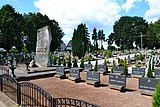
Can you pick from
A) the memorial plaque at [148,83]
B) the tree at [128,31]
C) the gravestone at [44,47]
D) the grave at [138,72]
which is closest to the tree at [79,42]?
the gravestone at [44,47]

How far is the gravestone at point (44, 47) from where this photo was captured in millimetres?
20281

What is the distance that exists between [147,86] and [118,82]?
1.74 m

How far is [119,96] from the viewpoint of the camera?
10.5 meters

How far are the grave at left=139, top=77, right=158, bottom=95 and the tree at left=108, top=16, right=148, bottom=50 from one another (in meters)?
75.5

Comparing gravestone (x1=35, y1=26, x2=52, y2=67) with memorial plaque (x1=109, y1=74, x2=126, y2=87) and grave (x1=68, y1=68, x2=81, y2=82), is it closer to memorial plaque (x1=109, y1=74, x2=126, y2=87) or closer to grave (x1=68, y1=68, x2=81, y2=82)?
grave (x1=68, y1=68, x2=81, y2=82)

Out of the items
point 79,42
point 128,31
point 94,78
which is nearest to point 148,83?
point 94,78

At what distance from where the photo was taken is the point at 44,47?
811 inches

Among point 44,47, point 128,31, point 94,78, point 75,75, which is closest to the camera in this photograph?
point 94,78

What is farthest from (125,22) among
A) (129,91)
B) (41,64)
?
(129,91)

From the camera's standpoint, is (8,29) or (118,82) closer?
(118,82)

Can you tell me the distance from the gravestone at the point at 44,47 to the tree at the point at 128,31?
68346mm

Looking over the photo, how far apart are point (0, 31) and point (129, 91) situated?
32.1 meters

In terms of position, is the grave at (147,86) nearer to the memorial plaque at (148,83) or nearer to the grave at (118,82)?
the memorial plaque at (148,83)

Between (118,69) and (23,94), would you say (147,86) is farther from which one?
(118,69)
